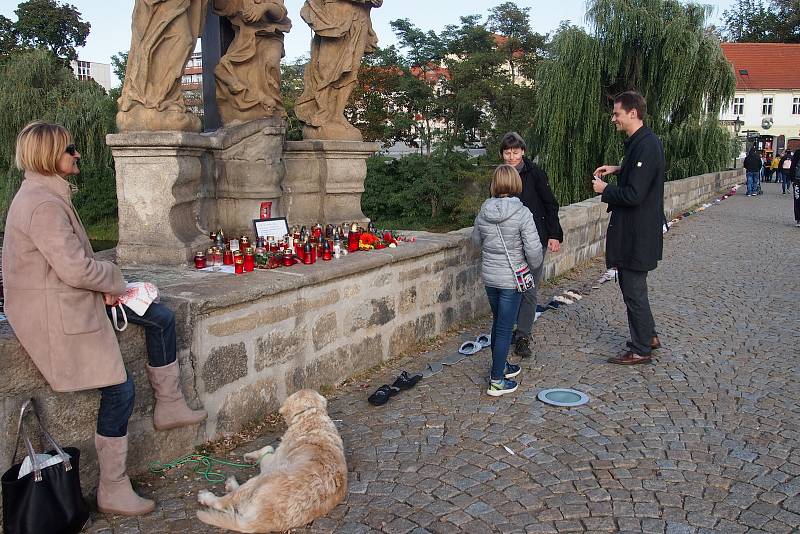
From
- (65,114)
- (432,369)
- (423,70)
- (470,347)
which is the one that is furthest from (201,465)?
(423,70)

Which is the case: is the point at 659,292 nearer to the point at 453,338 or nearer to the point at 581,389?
the point at 453,338

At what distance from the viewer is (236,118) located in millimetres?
6719

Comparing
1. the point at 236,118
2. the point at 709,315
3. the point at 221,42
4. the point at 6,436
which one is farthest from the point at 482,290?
the point at 6,436

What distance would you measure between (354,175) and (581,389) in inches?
142

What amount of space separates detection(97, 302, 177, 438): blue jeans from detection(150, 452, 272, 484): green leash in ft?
1.79

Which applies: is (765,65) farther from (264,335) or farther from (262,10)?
(264,335)

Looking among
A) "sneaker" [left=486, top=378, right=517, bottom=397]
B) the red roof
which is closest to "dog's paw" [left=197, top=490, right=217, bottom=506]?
"sneaker" [left=486, top=378, right=517, bottom=397]

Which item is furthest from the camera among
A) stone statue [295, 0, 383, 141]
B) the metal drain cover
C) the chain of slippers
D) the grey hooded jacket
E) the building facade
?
stone statue [295, 0, 383, 141]

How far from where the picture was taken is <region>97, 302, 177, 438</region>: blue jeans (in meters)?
3.20

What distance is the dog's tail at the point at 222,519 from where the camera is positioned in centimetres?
303

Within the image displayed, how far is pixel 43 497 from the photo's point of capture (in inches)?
112

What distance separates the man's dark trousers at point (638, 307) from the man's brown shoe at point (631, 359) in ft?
0.08

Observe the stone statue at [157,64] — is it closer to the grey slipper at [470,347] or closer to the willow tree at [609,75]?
the grey slipper at [470,347]

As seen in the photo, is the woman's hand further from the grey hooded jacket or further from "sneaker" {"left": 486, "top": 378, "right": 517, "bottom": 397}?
"sneaker" {"left": 486, "top": 378, "right": 517, "bottom": 397}
